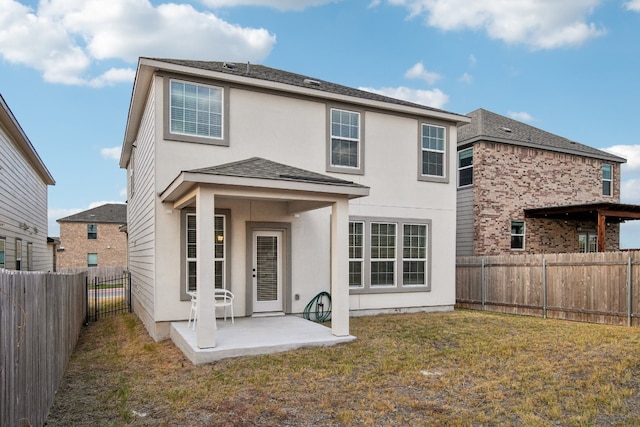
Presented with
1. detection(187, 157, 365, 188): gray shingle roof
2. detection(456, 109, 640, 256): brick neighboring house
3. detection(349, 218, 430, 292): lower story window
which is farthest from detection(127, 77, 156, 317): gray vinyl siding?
detection(456, 109, 640, 256): brick neighboring house

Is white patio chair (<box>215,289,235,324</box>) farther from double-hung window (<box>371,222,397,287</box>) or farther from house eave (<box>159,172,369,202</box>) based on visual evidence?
double-hung window (<box>371,222,397,287</box>)

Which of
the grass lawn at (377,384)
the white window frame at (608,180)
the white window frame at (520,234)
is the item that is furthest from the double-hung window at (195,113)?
the white window frame at (608,180)

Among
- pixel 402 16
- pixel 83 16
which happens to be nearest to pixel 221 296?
pixel 83 16

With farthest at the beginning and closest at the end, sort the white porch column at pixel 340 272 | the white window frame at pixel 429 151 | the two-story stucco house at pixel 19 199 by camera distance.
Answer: the white window frame at pixel 429 151 → the two-story stucco house at pixel 19 199 → the white porch column at pixel 340 272

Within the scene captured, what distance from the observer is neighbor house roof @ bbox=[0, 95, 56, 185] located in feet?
35.3

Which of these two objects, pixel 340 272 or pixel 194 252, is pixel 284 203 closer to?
pixel 194 252

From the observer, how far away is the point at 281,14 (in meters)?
12.8

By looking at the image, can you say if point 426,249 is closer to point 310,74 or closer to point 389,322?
point 389,322

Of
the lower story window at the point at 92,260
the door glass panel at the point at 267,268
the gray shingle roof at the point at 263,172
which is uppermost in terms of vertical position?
the gray shingle roof at the point at 263,172

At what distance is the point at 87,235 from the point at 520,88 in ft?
115

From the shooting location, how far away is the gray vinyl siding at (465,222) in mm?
16406

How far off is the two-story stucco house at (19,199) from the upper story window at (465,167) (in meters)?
14.3

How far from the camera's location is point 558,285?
487 inches

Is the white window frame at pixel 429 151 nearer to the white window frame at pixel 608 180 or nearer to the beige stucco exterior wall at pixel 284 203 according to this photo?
the beige stucco exterior wall at pixel 284 203
